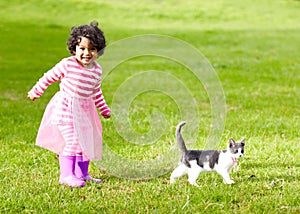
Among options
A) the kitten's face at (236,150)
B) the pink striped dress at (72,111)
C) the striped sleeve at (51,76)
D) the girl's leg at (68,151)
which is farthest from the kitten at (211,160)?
the striped sleeve at (51,76)

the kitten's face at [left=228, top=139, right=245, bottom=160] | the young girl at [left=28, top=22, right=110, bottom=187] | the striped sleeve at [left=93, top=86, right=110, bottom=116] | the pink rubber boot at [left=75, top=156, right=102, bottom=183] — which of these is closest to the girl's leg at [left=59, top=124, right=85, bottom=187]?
the young girl at [left=28, top=22, right=110, bottom=187]

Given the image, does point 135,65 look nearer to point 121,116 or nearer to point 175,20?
point 121,116

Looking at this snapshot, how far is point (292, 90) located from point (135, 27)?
23010mm

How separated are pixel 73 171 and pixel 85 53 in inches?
52.8

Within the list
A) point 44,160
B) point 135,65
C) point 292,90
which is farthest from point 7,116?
point 135,65

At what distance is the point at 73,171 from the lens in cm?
620

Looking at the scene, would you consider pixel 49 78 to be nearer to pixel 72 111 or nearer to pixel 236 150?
pixel 72 111

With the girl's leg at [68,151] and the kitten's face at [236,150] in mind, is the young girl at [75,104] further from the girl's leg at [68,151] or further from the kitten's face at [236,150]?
the kitten's face at [236,150]

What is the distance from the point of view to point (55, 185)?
19.9ft

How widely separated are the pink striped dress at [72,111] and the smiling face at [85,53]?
0.20ft

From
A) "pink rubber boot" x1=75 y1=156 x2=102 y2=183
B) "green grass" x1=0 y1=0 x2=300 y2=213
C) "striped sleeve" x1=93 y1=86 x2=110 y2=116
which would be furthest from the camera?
"striped sleeve" x1=93 y1=86 x2=110 y2=116

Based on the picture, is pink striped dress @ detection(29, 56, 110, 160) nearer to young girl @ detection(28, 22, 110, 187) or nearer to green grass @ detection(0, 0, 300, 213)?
young girl @ detection(28, 22, 110, 187)

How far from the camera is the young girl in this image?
6105mm

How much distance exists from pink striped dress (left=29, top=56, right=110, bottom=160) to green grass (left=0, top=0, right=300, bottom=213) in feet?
1.50
